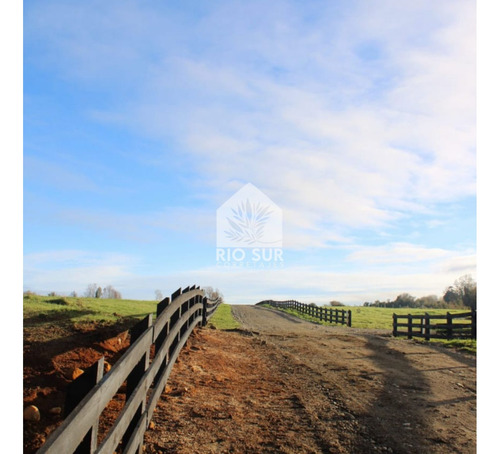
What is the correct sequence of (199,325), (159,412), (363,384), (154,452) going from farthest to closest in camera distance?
(199,325), (363,384), (159,412), (154,452)

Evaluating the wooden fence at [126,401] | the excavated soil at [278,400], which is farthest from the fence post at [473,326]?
the wooden fence at [126,401]

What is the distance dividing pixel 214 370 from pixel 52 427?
4108 mm

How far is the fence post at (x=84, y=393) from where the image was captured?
3008 millimetres

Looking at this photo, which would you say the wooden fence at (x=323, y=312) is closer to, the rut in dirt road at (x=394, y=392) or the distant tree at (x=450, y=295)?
the rut in dirt road at (x=394, y=392)

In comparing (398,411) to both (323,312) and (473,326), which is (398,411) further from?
(323,312)

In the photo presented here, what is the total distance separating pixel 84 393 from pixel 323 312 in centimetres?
3273

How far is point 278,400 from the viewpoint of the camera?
686cm

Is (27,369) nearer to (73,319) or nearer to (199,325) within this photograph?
(73,319)

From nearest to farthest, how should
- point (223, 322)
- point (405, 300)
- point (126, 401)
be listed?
1. point (126, 401)
2. point (223, 322)
3. point (405, 300)

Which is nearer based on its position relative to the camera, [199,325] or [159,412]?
[159,412]

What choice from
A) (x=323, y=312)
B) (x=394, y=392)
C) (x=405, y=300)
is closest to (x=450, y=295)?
(x=405, y=300)

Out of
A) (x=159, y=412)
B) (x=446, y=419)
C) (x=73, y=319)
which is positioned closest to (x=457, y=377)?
(x=446, y=419)

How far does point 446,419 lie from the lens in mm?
6562

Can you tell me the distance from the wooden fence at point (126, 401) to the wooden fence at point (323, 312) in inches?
924
